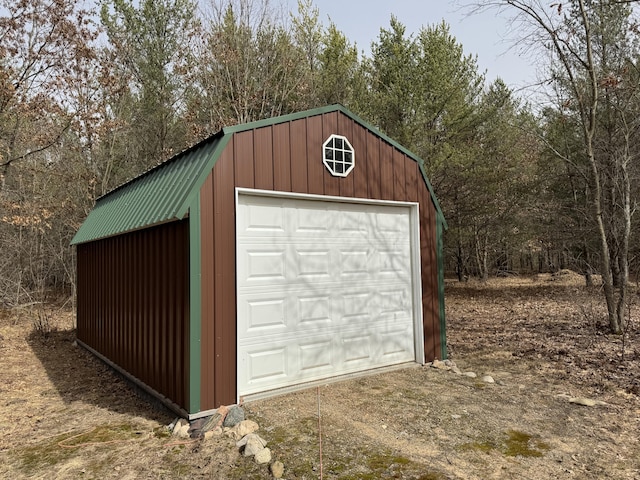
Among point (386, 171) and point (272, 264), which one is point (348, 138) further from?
point (272, 264)

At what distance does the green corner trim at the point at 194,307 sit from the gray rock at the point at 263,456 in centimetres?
93

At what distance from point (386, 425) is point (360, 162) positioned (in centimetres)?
320

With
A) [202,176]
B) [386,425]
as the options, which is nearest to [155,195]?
[202,176]

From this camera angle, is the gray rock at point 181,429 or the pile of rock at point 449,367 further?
the pile of rock at point 449,367

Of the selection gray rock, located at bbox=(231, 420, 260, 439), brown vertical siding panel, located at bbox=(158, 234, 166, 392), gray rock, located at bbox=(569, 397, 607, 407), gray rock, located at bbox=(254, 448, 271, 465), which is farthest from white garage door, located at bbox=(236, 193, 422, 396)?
gray rock, located at bbox=(569, 397, 607, 407)

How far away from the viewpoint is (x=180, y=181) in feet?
14.8

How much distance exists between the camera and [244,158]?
4.46 meters

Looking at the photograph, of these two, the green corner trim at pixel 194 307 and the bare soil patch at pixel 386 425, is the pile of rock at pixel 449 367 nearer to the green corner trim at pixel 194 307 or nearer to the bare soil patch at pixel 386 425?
the bare soil patch at pixel 386 425

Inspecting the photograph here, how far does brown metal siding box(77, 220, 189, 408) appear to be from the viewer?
4133 millimetres

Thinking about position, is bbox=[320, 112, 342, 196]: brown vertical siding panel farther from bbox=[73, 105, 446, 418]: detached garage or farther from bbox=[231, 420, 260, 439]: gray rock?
bbox=[231, 420, 260, 439]: gray rock

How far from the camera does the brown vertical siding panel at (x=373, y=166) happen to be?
5.55m

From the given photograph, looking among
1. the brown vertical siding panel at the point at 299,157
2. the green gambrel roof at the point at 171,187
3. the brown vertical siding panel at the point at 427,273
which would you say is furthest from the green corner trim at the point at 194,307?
the brown vertical siding panel at the point at 427,273

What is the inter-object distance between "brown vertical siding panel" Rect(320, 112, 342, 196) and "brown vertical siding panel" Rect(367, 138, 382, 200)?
54cm

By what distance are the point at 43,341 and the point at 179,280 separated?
294 inches
